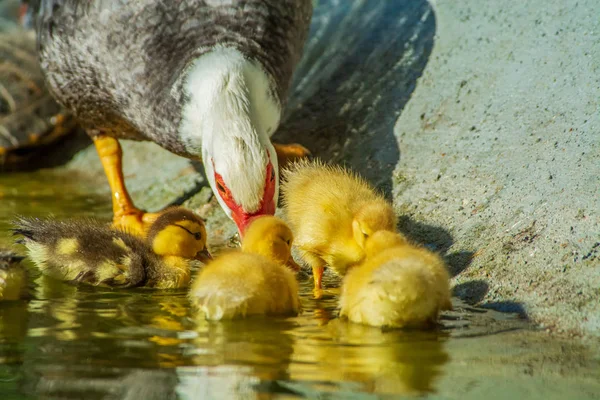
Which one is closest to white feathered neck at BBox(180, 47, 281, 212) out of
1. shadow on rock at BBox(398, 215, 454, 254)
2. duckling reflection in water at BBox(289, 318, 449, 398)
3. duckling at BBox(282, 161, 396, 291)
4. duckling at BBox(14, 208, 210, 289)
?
duckling at BBox(282, 161, 396, 291)

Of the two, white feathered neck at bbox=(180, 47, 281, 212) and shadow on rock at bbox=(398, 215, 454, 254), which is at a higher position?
white feathered neck at bbox=(180, 47, 281, 212)

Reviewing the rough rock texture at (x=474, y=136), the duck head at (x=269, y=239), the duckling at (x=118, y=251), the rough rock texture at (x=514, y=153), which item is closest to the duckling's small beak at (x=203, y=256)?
the duckling at (x=118, y=251)

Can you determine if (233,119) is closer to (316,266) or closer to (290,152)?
(316,266)

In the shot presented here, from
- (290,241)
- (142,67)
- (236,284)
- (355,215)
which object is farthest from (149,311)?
(142,67)

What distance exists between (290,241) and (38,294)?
1074mm

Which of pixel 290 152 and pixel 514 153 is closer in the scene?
pixel 514 153

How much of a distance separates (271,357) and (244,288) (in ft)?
1.56

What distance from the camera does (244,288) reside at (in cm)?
311

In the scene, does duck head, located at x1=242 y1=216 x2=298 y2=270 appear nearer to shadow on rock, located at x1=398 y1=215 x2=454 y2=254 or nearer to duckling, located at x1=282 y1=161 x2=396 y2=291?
duckling, located at x1=282 y1=161 x2=396 y2=291

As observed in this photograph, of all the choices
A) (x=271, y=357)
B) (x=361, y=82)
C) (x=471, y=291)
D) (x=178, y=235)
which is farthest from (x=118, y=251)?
(x=361, y=82)

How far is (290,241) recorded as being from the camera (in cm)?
369

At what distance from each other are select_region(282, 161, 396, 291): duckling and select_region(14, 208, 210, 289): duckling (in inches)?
19.7

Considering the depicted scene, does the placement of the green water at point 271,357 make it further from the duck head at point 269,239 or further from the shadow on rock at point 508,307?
the duck head at point 269,239

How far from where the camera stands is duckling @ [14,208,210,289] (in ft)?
12.6
